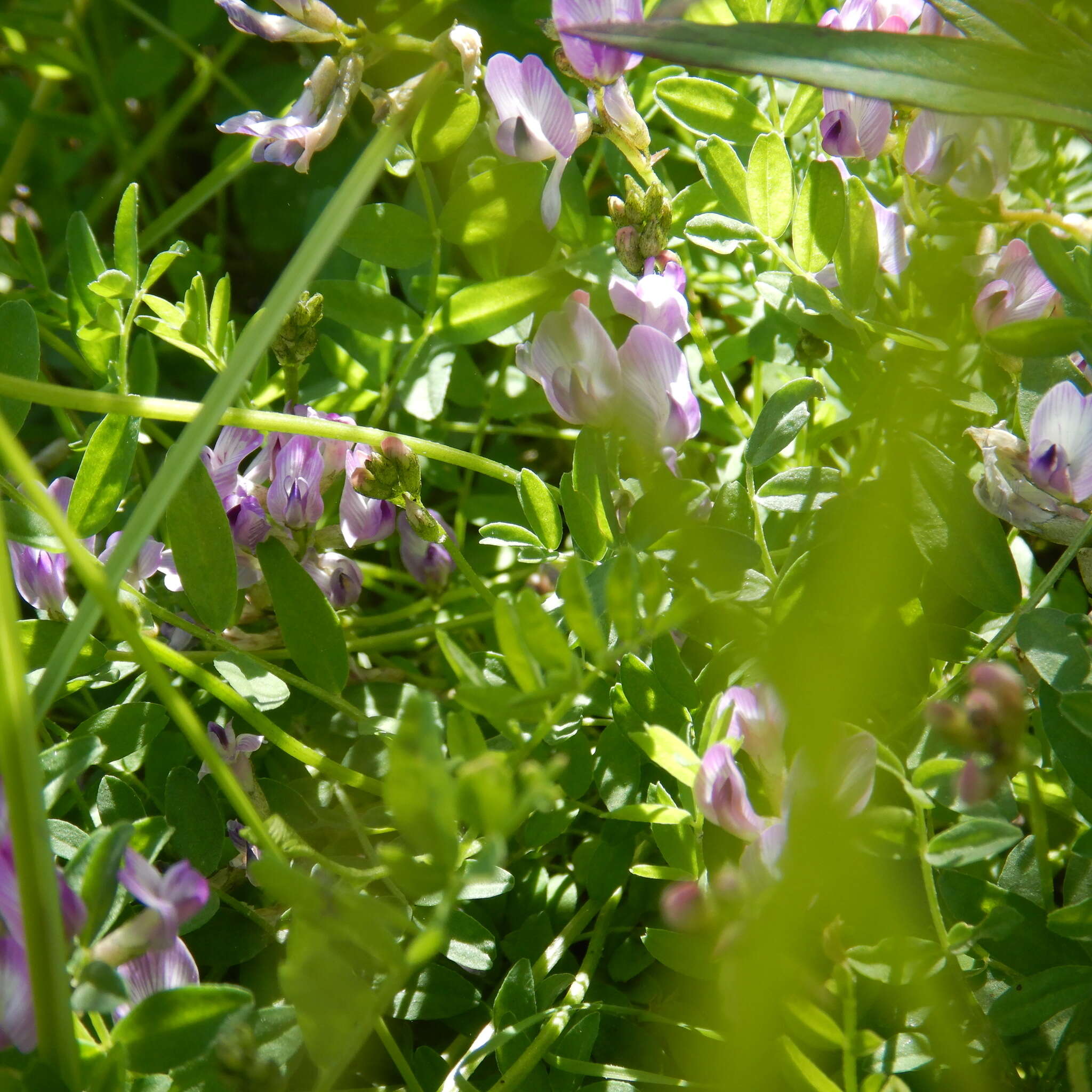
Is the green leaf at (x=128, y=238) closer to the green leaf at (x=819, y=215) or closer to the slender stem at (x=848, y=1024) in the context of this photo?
the green leaf at (x=819, y=215)

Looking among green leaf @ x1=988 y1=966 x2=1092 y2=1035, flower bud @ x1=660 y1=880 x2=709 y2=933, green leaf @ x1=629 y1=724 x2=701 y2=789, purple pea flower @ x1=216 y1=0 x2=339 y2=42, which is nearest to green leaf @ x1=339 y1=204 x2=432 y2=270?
purple pea flower @ x1=216 y1=0 x2=339 y2=42

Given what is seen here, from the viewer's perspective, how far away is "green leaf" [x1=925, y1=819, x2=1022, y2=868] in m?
0.53

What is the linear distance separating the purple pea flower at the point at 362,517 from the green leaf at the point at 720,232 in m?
0.28

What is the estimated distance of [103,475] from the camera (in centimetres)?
71

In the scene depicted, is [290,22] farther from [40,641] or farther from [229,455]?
[40,641]

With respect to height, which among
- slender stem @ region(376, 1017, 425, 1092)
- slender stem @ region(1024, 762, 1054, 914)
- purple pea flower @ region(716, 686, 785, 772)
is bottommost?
slender stem @ region(376, 1017, 425, 1092)

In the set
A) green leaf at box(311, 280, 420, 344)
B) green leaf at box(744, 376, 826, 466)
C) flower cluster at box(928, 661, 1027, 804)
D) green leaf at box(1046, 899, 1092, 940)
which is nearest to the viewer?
flower cluster at box(928, 661, 1027, 804)

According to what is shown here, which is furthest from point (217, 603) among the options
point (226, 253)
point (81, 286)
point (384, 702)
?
point (226, 253)

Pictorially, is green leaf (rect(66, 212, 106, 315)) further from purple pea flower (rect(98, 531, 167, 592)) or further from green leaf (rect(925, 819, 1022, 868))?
green leaf (rect(925, 819, 1022, 868))

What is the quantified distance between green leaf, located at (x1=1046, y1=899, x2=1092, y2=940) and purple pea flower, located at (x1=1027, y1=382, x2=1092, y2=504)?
225 mm

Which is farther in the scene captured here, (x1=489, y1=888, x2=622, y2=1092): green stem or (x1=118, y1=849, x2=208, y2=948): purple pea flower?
(x1=489, y1=888, x2=622, y2=1092): green stem

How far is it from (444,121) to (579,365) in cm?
25

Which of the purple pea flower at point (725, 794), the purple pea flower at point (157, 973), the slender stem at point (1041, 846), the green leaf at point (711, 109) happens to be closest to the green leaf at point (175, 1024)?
the purple pea flower at point (157, 973)

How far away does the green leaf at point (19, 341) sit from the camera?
737 mm
